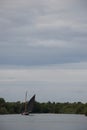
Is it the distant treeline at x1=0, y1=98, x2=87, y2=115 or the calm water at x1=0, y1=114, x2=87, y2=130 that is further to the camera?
the distant treeline at x1=0, y1=98, x2=87, y2=115

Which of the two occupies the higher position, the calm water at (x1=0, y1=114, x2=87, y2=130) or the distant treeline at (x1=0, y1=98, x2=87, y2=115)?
the distant treeline at (x1=0, y1=98, x2=87, y2=115)

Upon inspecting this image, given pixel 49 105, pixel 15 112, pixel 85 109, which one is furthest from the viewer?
pixel 49 105

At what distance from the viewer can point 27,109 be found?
69812mm

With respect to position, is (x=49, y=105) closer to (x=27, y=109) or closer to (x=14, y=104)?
(x=14, y=104)

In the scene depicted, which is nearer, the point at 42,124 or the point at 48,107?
the point at 42,124

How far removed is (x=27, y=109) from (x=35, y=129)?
112 ft

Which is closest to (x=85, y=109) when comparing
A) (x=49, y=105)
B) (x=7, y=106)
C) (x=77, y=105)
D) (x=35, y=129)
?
(x=77, y=105)

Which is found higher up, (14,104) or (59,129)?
(14,104)

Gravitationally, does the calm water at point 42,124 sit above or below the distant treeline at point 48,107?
below

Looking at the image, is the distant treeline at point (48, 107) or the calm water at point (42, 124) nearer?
the calm water at point (42, 124)

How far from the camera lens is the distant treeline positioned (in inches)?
2822

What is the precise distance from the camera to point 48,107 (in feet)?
277

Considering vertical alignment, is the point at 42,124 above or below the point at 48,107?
below

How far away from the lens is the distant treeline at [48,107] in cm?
7169
